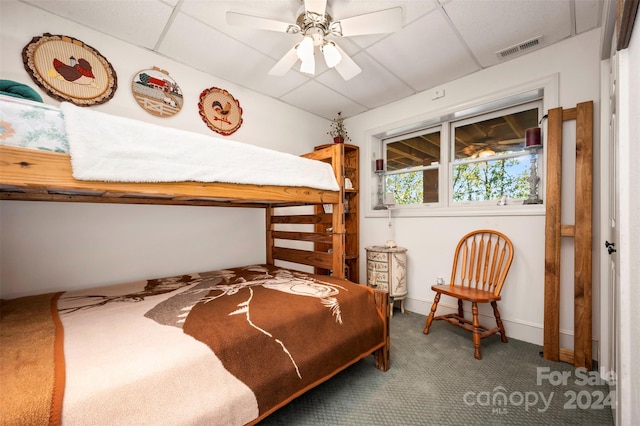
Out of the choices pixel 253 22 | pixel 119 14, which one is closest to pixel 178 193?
pixel 253 22

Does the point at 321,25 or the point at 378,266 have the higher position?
the point at 321,25

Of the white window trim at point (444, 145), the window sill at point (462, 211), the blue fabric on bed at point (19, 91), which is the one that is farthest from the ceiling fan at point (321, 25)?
the window sill at point (462, 211)

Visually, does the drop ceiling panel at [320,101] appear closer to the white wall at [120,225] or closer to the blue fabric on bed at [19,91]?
the white wall at [120,225]

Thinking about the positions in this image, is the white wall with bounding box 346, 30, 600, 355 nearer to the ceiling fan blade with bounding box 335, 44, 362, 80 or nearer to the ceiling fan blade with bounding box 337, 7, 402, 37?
the ceiling fan blade with bounding box 335, 44, 362, 80

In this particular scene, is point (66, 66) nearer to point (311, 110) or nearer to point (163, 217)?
point (163, 217)

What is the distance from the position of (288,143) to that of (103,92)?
1.74m

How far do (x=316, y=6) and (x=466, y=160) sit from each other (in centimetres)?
207

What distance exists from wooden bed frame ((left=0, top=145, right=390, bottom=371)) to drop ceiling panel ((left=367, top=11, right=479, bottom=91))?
0.98m

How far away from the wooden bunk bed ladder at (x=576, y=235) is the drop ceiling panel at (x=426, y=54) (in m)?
0.87

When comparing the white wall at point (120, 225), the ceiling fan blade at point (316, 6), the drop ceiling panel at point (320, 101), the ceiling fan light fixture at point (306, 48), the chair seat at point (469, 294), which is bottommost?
the chair seat at point (469, 294)

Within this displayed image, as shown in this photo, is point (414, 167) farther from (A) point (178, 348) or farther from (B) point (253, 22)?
(A) point (178, 348)

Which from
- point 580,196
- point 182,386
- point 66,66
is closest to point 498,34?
point 580,196

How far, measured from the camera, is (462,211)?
2533 millimetres

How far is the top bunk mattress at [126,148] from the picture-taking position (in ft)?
3.10
